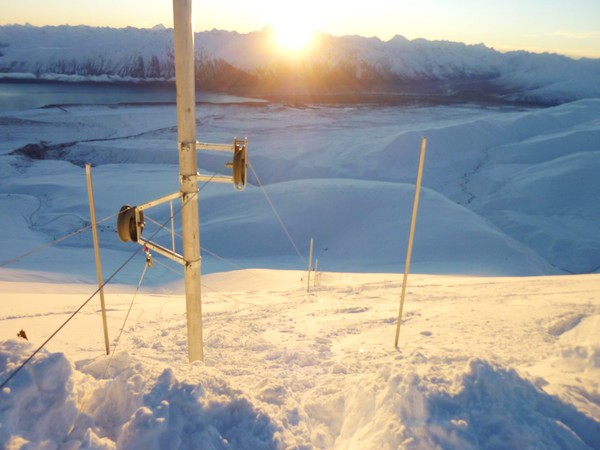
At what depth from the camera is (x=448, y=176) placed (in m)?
33.8

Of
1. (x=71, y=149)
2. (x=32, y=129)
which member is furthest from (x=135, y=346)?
(x=32, y=129)

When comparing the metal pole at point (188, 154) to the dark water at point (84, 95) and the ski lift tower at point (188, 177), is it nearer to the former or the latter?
the ski lift tower at point (188, 177)

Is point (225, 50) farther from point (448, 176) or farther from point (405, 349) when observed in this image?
point (405, 349)

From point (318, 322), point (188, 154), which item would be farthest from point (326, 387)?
point (318, 322)

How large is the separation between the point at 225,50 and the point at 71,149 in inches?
2198

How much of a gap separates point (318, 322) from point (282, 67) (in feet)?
281

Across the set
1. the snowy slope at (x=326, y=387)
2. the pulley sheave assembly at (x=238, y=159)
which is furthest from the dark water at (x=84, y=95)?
the pulley sheave assembly at (x=238, y=159)

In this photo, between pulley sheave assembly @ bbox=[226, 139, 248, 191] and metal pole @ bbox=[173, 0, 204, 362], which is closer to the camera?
metal pole @ bbox=[173, 0, 204, 362]

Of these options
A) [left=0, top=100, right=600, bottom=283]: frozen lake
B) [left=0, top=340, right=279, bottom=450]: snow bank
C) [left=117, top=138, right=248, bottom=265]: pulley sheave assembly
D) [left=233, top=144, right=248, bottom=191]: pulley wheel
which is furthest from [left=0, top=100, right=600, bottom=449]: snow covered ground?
[left=233, top=144, right=248, bottom=191]: pulley wheel

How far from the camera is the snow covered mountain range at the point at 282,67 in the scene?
79625 millimetres

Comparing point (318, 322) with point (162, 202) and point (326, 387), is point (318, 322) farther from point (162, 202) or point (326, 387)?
point (162, 202)

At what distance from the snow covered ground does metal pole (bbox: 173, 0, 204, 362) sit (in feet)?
1.95

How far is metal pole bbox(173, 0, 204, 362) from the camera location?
12.7ft

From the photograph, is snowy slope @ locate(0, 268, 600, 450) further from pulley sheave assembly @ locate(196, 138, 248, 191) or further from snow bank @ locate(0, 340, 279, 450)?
pulley sheave assembly @ locate(196, 138, 248, 191)
